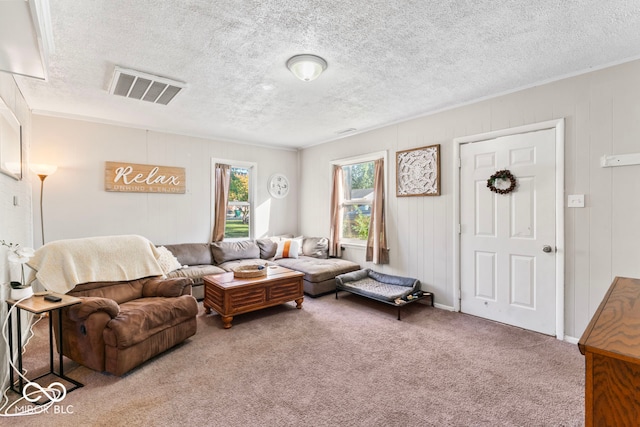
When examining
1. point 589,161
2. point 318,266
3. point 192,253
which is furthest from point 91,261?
point 589,161

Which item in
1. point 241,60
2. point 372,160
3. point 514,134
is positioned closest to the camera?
point 241,60

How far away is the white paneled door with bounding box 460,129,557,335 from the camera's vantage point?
9.53ft

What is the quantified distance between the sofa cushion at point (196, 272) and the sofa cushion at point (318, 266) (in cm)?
107

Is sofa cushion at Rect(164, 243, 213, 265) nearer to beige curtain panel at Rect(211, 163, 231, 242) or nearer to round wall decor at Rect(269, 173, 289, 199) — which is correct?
beige curtain panel at Rect(211, 163, 231, 242)

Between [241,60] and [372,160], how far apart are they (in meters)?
2.63

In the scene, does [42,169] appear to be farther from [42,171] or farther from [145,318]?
[145,318]

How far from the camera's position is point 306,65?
242 centimetres

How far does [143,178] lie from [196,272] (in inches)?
63.6

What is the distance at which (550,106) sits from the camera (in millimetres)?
2855

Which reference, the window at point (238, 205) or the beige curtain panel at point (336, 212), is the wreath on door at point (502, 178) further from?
the window at point (238, 205)

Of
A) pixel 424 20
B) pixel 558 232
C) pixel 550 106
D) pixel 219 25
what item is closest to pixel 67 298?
pixel 219 25

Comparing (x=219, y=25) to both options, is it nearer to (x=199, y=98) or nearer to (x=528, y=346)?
(x=199, y=98)

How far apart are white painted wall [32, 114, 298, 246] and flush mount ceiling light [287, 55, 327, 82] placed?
2940mm

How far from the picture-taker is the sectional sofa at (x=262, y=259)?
419 centimetres
